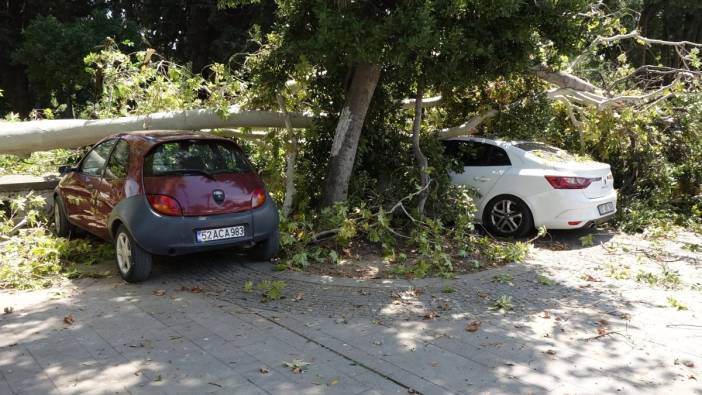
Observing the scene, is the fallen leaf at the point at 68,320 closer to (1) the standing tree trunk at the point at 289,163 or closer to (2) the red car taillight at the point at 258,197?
(2) the red car taillight at the point at 258,197

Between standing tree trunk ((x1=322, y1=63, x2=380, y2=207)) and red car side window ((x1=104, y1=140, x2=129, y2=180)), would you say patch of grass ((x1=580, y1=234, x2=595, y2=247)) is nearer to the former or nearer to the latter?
standing tree trunk ((x1=322, y1=63, x2=380, y2=207))

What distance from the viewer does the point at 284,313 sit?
17.4ft

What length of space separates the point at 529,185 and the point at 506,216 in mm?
576

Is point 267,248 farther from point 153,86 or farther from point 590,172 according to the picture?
point 590,172

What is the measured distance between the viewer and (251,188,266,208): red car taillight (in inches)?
254

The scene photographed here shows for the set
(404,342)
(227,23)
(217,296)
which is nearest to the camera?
(404,342)

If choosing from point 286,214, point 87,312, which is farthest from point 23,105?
point 87,312

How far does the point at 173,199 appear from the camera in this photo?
19.5ft

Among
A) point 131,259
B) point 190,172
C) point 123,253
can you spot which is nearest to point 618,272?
point 190,172

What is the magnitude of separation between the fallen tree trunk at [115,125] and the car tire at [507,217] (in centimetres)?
309

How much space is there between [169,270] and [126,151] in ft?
4.67

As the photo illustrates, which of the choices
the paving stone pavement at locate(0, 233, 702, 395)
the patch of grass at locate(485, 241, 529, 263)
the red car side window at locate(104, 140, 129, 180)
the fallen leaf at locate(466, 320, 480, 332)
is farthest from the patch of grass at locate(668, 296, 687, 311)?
the red car side window at locate(104, 140, 129, 180)

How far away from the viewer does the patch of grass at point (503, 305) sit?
547 cm

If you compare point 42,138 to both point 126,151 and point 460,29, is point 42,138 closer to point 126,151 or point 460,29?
point 126,151
